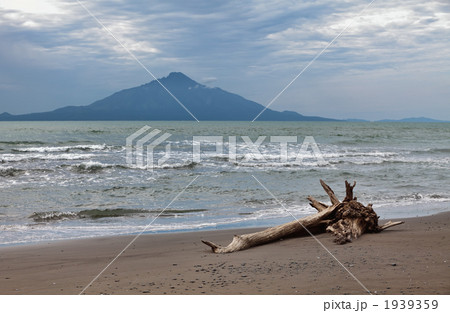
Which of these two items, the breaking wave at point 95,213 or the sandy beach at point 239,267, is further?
the breaking wave at point 95,213

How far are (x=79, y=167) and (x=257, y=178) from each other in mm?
8787

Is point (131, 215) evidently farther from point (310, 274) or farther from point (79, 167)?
point (79, 167)

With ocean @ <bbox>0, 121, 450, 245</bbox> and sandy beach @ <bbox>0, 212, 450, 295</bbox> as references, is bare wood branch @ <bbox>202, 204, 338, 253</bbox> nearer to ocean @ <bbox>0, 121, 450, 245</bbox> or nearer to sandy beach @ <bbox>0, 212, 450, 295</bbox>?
sandy beach @ <bbox>0, 212, 450, 295</bbox>

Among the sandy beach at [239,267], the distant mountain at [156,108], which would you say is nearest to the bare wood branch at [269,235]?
the sandy beach at [239,267]

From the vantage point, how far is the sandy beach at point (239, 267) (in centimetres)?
456

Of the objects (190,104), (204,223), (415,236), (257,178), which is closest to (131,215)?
(204,223)

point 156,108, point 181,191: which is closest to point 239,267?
point 181,191

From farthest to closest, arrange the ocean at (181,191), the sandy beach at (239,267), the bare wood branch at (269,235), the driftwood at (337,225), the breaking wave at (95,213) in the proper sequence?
the breaking wave at (95,213) → the ocean at (181,191) → the driftwood at (337,225) → the bare wood branch at (269,235) → the sandy beach at (239,267)

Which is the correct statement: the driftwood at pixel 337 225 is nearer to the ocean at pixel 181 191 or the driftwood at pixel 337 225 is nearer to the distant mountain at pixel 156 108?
the ocean at pixel 181 191

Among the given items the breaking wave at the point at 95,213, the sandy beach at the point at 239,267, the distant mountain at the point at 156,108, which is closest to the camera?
the sandy beach at the point at 239,267

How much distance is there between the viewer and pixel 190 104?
15025cm

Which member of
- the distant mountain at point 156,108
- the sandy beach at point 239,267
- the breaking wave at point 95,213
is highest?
the distant mountain at point 156,108

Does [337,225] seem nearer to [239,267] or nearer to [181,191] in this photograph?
[239,267]

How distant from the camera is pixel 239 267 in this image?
541 centimetres
